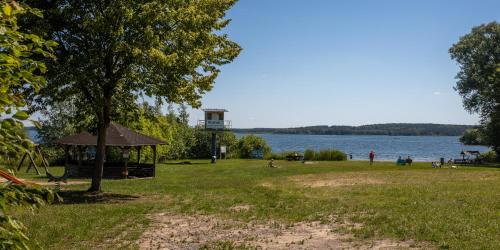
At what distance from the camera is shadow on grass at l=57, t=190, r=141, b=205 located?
20453mm

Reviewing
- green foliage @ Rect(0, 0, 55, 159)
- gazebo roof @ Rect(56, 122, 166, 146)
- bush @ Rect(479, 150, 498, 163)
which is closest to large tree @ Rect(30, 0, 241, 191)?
gazebo roof @ Rect(56, 122, 166, 146)

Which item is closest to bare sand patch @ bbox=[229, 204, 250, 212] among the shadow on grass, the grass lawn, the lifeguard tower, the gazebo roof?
the grass lawn

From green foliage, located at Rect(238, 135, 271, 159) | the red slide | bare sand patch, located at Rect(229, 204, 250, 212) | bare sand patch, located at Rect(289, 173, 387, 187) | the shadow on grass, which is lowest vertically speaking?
the shadow on grass

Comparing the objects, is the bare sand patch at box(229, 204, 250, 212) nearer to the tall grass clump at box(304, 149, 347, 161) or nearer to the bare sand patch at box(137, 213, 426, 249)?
the bare sand patch at box(137, 213, 426, 249)

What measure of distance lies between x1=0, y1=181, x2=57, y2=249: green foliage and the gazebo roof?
1253 inches

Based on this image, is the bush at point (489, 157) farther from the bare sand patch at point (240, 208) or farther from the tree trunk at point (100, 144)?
the tree trunk at point (100, 144)

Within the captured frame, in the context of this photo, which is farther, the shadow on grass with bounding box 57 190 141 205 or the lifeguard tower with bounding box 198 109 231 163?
the lifeguard tower with bounding box 198 109 231 163

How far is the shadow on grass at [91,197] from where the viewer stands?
20.5m

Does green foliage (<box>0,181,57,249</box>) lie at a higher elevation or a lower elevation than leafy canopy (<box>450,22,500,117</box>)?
lower

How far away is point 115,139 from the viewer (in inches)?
1379

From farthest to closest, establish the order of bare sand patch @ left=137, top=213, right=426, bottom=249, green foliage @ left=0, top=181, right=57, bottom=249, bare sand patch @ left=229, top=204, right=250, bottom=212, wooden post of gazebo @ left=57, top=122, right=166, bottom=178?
wooden post of gazebo @ left=57, top=122, right=166, bottom=178, bare sand patch @ left=229, top=204, right=250, bottom=212, bare sand patch @ left=137, top=213, right=426, bottom=249, green foliage @ left=0, top=181, right=57, bottom=249

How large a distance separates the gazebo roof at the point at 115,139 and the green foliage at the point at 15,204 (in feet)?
104

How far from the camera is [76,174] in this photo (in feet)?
115

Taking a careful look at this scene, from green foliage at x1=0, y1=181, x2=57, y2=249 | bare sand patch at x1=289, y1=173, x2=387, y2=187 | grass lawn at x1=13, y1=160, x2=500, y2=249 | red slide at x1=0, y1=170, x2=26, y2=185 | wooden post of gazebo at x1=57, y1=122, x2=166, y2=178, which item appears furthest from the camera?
wooden post of gazebo at x1=57, y1=122, x2=166, y2=178
